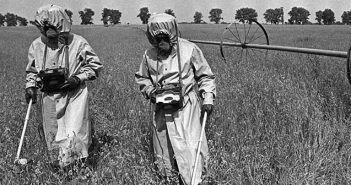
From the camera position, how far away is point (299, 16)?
12431 cm

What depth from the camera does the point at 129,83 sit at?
654 centimetres

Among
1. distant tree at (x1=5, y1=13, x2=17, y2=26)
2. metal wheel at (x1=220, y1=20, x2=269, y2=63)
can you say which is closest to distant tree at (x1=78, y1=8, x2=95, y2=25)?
distant tree at (x1=5, y1=13, x2=17, y2=26)

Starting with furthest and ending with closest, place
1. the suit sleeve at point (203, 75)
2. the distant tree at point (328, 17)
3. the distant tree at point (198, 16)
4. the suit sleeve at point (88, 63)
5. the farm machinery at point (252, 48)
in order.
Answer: the distant tree at point (198, 16), the distant tree at point (328, 17), the farm machinery at point (252, 48), the suit sleeve at point (88, 63), the suit sleeve at point (203, 75)

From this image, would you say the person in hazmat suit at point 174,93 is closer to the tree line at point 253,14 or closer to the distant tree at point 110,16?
the tree line at point 253,14

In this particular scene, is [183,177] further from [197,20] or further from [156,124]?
[197,20]

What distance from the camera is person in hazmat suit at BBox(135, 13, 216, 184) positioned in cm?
285

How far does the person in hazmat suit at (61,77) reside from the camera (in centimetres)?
320

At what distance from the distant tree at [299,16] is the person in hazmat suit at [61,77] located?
130514mm

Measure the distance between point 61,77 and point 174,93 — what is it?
3.75ft

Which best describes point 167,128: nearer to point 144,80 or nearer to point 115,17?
point 144,80

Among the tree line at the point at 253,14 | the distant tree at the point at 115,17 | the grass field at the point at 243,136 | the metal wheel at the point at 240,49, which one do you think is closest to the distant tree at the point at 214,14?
the tree line at the point at 253,14

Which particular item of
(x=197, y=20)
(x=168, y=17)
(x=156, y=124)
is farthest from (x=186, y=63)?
(x=197, y=20)

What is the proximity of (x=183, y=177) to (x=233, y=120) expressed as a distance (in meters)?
1.12

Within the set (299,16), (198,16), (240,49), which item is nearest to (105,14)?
(198,16)
